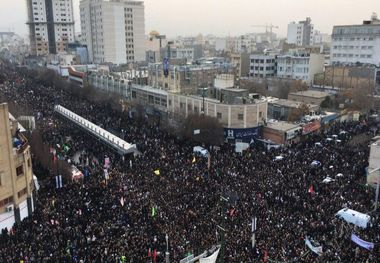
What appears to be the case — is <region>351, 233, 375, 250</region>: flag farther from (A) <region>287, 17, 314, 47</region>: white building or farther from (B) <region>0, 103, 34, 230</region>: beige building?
(A) <region>287, 17, 314, 47</region>: white building

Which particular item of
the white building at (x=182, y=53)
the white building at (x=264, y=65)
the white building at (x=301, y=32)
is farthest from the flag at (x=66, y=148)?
the white building at (x=301, y=32)

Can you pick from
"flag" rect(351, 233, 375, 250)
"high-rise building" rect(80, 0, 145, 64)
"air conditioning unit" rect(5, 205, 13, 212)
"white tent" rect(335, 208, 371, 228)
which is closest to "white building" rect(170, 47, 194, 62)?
"high-rise building" rect(80, 0, 145, 64)

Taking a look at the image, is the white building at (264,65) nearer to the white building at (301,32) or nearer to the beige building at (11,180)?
the beige building at (11,180)

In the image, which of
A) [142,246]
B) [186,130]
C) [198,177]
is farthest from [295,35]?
[142,246]

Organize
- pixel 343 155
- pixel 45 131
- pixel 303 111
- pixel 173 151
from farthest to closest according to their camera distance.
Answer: pixel 303 111 → pixel 45 131 → pixel 173 151 → pixel 343 155

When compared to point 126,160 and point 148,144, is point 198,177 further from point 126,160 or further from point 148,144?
point 148,144

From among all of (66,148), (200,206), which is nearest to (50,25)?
(66,148)

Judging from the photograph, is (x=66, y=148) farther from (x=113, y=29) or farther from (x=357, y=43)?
(x=113, y=29)
